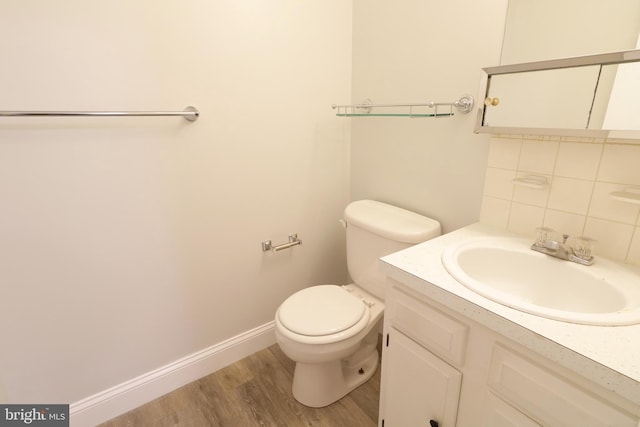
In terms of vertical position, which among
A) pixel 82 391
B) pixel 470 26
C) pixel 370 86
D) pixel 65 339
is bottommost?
pixel 82 391

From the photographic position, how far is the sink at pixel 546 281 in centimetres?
71

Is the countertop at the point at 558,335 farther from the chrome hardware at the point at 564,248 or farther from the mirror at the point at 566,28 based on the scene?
the mirror at the point at 566,28

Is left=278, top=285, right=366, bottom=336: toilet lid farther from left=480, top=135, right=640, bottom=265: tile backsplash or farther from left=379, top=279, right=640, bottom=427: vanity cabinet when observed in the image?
left=480, top=135, right=640, bottom=265: tile backsplash

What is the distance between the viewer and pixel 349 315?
135cm

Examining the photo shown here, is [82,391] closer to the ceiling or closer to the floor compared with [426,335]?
closer to the floor

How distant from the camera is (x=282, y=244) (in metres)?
1.71

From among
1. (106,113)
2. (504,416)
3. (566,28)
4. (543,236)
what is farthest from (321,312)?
(566,28)

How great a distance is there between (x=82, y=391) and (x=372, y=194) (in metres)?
1.58

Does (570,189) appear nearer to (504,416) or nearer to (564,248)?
(564,248)

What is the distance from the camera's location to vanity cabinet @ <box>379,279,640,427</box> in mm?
630

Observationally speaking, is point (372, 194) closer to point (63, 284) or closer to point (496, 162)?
point (496, 162)

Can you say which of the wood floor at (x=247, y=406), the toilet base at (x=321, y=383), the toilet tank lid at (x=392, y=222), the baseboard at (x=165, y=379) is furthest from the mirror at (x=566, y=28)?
the baseboard at (x=165, y=379)

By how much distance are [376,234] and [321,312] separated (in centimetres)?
42

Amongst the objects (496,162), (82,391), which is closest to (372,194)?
(496,162)
